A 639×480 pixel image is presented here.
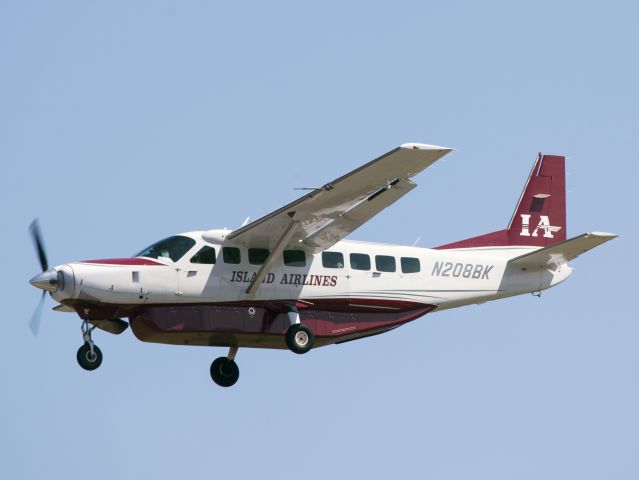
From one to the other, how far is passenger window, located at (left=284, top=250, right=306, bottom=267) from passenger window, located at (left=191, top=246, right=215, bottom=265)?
1.77 meters

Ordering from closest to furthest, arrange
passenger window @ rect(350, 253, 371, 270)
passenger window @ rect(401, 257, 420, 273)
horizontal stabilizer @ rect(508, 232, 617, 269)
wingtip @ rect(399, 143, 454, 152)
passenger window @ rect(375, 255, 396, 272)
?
wingtip @ rect(399, 143, 454, 152)
horizontal stabilizer @ rect(508, 232, 617, 269)
passenger window @ rect(350, 253, 371, 270)
passenger window @ rect(375, 255, 396, 272)
passenger window @ rect(401, 257, 420, 273)

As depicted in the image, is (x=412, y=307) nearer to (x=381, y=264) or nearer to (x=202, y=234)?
(x=381, y=264)

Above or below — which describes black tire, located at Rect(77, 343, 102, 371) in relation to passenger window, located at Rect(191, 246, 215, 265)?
below

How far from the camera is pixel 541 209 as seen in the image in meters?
36.7

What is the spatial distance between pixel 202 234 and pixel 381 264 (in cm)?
434

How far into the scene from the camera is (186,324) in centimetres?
3216

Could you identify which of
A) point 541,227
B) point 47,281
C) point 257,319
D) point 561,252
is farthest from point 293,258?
point 541,227

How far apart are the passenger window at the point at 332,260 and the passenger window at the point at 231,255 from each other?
206 centimetres

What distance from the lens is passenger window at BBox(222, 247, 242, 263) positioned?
3247cm

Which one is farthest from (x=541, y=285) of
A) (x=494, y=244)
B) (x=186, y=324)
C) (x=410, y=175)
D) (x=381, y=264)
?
(x=186, y=324)

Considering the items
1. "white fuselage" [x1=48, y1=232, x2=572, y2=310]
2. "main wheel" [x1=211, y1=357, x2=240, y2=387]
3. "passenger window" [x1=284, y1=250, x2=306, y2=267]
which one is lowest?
"main wheel" [x1=211, y1=357, x2=240, y2=387]

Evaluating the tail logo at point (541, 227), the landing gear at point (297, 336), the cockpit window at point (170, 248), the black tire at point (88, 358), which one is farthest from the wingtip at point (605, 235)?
the black tire at point (88, 358)

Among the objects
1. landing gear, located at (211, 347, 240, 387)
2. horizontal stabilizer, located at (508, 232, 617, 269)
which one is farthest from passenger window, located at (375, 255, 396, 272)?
landing gear, located at (211, 347, 240, 387)

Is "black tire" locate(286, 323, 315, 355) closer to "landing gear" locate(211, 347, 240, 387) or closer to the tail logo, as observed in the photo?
"landing gear" locate(211, 347, 240, 387)
